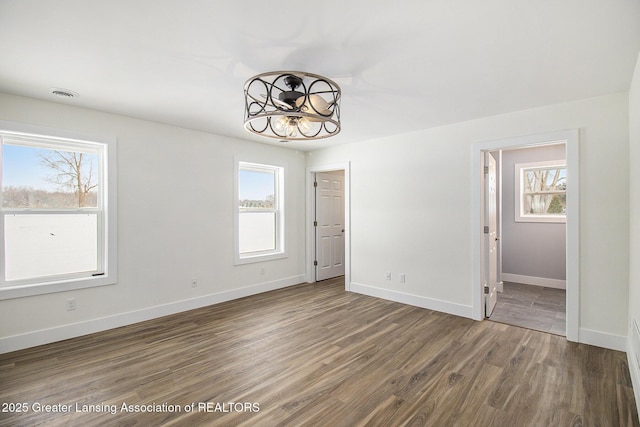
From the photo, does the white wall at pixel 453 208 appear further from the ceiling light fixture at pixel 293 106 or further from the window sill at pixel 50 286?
the window sill at pixel 50 286

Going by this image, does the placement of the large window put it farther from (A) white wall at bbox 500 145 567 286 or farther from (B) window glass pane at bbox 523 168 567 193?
(B) window glass pane at bbox 523 168 567 193

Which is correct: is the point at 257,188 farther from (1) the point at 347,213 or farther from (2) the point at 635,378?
(2) the point at 635,378

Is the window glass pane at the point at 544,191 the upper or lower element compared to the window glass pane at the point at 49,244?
upper

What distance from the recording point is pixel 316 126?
3.93 meters

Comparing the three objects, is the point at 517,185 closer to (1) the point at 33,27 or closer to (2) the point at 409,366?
(2) the point at 409,366

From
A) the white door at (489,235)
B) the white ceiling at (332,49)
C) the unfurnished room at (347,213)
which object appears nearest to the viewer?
the white ceiling at (332,49)

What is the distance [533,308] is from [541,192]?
7.62 ft

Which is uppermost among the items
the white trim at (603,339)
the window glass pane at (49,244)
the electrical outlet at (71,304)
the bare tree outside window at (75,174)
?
the bare tree outside window at (75,174)

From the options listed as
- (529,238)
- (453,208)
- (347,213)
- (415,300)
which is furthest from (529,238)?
(347,213)

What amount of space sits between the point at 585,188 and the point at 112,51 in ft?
14.0

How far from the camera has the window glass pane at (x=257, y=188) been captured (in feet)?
16.0

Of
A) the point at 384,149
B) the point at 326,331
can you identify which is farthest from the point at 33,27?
the point at 384,149

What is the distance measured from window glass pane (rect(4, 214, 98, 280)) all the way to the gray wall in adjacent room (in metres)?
6.49

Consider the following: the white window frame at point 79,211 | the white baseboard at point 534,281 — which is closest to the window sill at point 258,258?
the white window frame at point 79,211
